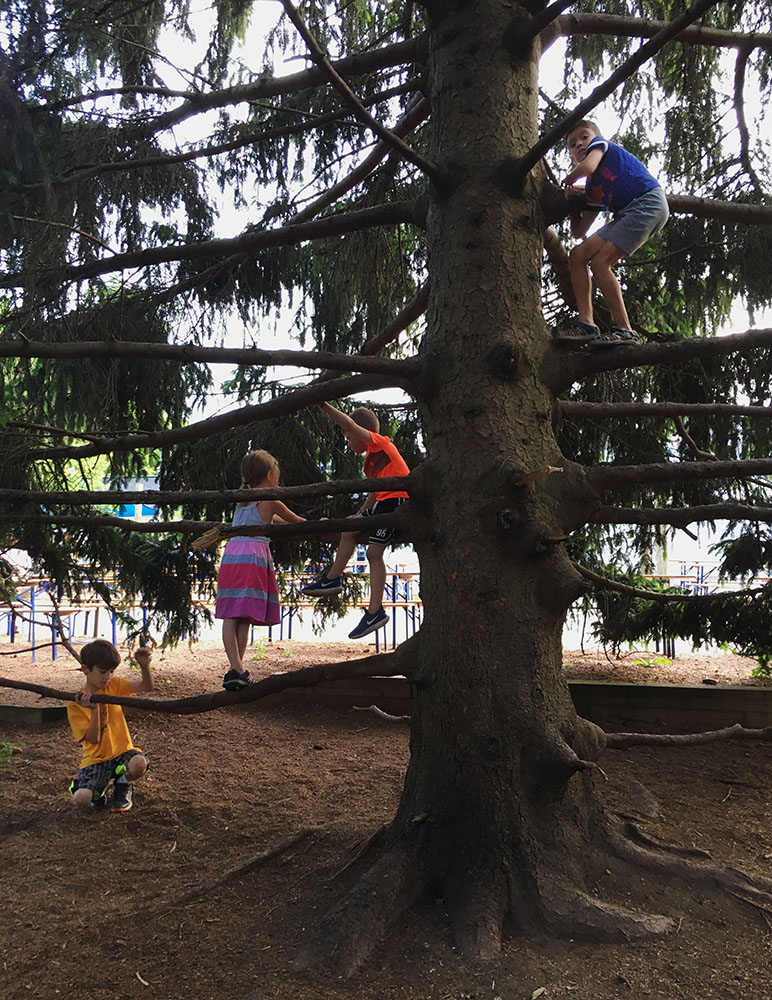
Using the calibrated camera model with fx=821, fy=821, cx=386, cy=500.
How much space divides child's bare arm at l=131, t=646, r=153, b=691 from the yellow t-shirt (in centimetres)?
6

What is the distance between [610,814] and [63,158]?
423 centimetres

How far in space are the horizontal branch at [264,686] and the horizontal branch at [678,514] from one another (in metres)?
0.82

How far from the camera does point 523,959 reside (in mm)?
2420

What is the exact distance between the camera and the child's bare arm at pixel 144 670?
4.02 metres

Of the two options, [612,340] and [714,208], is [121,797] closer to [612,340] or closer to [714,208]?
[612,340]

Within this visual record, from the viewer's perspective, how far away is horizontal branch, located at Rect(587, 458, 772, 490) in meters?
2.66

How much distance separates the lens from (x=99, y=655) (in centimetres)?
426

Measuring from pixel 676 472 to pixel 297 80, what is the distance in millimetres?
2669

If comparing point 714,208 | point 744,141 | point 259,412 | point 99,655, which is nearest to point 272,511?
point 99,655

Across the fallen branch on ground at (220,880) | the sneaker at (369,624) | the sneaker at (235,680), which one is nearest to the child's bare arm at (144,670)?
the sneaker at (235,680)

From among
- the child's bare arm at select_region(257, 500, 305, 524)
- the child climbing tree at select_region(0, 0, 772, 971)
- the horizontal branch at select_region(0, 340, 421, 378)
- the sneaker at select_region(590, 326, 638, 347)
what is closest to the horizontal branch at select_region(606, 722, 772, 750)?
the child climbing tree at select_region(0, 0, 772, 971)

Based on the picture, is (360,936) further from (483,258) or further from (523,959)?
(483,258)

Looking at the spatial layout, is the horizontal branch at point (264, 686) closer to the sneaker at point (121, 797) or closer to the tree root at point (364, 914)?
the tree root at point (364, 914)

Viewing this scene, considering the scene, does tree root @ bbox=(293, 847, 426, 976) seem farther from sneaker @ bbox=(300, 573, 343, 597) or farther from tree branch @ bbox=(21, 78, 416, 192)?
tree branch @ bbox=(21, 78, 416, 192)
